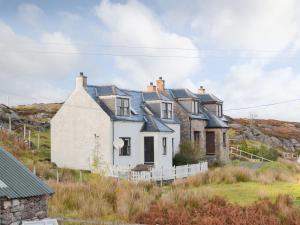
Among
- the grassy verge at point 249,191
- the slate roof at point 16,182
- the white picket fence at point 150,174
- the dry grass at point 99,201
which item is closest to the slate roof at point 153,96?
the white picket fence at point 150,174

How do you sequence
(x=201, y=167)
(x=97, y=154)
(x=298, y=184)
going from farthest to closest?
1. (x=201, y=167)
2. (x=97, y=154)
3. (x=298, y=184)

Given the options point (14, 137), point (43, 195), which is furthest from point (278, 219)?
point (14, 137)

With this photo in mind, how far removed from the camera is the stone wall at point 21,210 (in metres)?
14.0

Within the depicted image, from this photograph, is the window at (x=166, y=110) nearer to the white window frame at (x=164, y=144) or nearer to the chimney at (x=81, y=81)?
the white window frame at (x=164, y=144)

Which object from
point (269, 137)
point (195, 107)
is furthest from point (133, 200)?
point (269, 137)

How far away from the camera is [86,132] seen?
118 feet

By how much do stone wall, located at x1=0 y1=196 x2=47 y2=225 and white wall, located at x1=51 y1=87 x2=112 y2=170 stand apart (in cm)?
1900

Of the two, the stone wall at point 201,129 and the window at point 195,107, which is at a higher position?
the window at point 195,107

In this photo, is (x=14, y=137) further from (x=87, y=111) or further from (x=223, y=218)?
(x=223, y=218)

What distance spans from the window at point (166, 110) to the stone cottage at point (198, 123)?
9.52ft

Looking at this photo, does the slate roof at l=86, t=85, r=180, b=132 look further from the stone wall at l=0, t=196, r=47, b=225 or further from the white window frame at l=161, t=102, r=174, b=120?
the stone wall at l=0, t=196, r=47, b=225

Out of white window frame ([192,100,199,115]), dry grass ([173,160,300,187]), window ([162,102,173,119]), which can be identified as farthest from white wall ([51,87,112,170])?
white window frame ([192,100,199,115])

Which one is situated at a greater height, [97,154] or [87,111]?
[87,111]

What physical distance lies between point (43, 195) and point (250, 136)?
6445 centimetres
